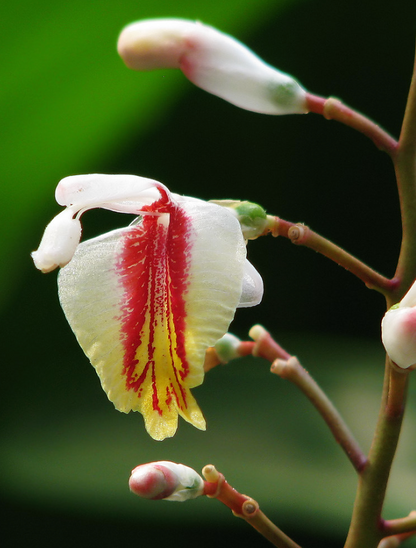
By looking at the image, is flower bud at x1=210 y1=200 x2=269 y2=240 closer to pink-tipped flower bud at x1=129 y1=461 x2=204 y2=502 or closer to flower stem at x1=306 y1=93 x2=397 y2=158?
flower stem at x1=306 y1=93 x2=397 y2=158

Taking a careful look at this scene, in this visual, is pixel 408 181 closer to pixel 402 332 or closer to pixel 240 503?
pixel 402 332

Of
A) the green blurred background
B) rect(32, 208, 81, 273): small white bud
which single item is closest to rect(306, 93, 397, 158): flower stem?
rect(32, 208, 81, 273): small white bud

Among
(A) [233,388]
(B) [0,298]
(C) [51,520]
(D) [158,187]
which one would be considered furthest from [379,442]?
(C) [51,520]

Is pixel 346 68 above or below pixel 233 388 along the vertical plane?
Result: above

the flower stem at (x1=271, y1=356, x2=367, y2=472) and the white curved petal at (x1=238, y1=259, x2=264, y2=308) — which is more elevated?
the white curved petal at (x1=238, y1=259, x2=264, y2=308)

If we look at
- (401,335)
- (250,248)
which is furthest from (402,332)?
(250,248)

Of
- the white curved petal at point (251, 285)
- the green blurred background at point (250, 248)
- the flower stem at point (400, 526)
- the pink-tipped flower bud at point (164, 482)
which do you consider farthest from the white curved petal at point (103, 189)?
the green blurred background at point (250, 248)

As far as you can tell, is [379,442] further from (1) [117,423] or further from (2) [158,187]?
(1) [117,423]

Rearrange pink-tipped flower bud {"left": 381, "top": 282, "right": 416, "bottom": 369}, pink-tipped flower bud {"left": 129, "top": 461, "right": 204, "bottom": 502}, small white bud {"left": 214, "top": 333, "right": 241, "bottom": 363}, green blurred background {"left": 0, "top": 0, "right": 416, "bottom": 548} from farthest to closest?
green blurred background {"left": 0, "top": 0, "right": 416, "bottom": 548}, small white bud {"left": 214, "top": 333, "right": 241, "bottom": 363}, pink-tipped flower bud {"left": 129, "top": 461, "right": 204, "bottom": 502}, pink-tipped flower bud {"left": 381, "top": 282, "right": 416, "bottom": 369}
